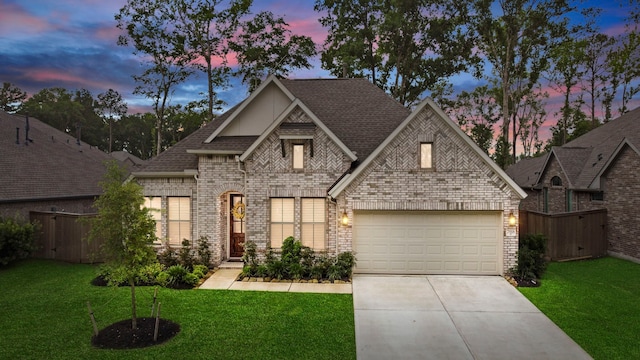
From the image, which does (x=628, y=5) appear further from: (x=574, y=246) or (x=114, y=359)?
(x=114, y=359)

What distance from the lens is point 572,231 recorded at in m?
14.7

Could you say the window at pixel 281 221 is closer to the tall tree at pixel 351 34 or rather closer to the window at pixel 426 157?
the window at pixel 426 157

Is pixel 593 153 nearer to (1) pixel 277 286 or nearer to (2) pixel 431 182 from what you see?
(2) pixel 431 182

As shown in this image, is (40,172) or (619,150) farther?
(40,172)

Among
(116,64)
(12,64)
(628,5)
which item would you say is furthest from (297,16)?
(12,64)

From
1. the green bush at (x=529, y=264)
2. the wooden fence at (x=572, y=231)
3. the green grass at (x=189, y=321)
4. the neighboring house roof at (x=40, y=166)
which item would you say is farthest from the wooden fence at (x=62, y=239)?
the wooden fence at (x=572, y=231)

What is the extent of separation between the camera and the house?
1197 cm

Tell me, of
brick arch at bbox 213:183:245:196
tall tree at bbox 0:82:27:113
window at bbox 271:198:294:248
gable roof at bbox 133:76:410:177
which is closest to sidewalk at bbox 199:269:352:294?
window at bbox 271:198:294:248

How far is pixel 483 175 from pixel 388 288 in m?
4.74

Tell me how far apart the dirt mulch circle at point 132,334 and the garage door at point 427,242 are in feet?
21.1

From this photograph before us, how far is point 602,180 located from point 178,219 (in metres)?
17.9

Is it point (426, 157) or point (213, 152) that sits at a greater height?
point (213, 152)

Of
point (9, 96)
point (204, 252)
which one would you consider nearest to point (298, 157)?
point (204, 252)

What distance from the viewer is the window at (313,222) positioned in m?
12.9
